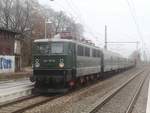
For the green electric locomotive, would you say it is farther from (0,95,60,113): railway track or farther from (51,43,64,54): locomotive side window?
(0,95,60,113): railway track

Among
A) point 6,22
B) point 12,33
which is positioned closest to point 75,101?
point 12,33

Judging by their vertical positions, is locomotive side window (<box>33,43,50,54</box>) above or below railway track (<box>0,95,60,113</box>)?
above

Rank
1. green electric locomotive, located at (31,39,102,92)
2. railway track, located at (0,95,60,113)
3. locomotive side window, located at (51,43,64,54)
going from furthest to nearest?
locomotive side window, located at (51,43,64,54) < green electric locomotive, located at (31,39,102,92) < railway track, located at (0,95,60,113)

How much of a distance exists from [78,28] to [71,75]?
73.1 meters

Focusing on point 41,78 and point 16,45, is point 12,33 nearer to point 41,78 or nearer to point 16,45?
point 16,45

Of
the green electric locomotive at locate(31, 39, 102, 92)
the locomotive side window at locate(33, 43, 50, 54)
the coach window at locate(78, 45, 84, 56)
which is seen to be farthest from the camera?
the coach window at locate(78, 45, 84, 56)

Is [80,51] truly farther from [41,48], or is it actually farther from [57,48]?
[41,48]

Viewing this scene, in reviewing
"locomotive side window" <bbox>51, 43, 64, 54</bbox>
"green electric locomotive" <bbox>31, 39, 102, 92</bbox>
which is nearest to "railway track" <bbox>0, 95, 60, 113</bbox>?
"green electric locomotive" <bbox>31, 39, 102, 92</bbox>

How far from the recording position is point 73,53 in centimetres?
1952

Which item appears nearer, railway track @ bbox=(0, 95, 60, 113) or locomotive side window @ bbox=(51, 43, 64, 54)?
railway track @ bbox=(0, 95, 60, 113)

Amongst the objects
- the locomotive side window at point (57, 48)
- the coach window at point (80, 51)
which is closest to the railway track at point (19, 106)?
the locomotive side window at point (57, 48)

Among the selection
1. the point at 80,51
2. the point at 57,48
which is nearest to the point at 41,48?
the point at 57,48

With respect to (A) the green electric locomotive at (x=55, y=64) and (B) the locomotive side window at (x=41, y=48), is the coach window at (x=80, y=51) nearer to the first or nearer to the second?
(A) the green electric locomotive at (x=55, y=64)

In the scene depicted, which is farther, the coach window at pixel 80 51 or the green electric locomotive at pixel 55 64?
the coach window at pixel 80 51
